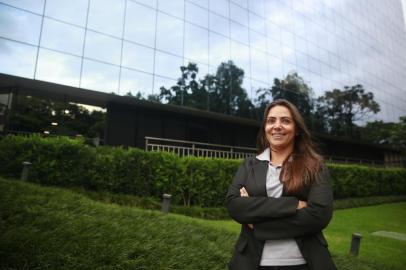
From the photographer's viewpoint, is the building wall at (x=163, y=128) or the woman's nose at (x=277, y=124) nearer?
the woman's nose at (x=277, y=124)

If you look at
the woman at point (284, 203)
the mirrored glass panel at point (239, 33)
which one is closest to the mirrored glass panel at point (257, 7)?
the mirrored glass panel at point (239, 33)

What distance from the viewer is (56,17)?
1134cm

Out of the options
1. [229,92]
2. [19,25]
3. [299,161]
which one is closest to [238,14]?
[229,92]

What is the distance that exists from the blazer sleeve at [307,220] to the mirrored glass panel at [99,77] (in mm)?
11359

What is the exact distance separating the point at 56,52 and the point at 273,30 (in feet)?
47.7

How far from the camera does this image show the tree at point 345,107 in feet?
76.8

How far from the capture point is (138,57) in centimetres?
1345

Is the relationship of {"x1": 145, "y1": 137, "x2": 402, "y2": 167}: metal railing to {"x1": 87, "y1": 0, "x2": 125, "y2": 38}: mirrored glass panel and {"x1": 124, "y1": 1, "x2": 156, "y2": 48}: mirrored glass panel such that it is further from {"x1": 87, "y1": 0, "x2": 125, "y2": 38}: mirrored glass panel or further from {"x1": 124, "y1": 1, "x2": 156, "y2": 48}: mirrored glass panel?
{"x1": 87, "y1": 0, "x2": 125, "y2": 38}: mirrored glass panel

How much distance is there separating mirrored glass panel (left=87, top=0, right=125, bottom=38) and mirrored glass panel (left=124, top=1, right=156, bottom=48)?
0.33 m

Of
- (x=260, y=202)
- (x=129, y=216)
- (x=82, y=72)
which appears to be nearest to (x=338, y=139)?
(x=82, y=72)

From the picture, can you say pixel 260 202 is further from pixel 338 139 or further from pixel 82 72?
pixel 338 139

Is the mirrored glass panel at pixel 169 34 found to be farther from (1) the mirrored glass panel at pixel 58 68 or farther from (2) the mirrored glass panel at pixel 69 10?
(1) the mirrored glass panel at pixel 58 68

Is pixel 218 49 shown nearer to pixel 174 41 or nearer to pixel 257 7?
pixel 174 41

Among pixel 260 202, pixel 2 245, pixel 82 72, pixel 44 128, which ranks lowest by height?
pixel 2 245
